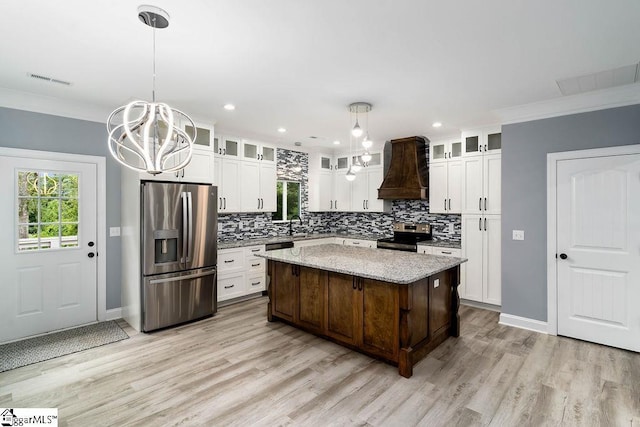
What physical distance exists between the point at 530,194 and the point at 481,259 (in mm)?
1231

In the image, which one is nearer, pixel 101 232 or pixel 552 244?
pixel 552 244

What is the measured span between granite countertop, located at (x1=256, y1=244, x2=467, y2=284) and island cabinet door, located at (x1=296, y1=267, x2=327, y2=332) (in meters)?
0.19

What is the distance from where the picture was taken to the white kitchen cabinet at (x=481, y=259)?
4.56 m

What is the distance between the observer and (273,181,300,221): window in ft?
20.9

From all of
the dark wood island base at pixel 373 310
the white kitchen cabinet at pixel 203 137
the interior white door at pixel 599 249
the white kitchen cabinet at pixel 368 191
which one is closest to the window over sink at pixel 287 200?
the white kitchen cabinet at pixel 368 191

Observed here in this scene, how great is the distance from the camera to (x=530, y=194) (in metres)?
3.86

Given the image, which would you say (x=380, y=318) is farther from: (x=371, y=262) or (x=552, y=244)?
(x=552, y=244)

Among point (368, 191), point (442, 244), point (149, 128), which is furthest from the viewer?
point (368, 191)

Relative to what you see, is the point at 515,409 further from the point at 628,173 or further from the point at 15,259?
the point at 15,259

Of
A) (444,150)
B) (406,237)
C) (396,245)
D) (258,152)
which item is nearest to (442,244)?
(396,245)

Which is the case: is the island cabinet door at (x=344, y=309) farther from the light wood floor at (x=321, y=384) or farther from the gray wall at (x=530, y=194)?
the gray wall at (x=530, y=194)

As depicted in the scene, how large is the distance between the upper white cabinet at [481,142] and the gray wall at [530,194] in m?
0.58

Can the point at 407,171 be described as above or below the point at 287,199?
above

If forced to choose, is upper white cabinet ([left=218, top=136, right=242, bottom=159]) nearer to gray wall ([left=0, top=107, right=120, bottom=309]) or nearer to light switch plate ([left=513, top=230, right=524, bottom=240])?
gray wall ([left=0, top=107, right=120, bottom=309])
